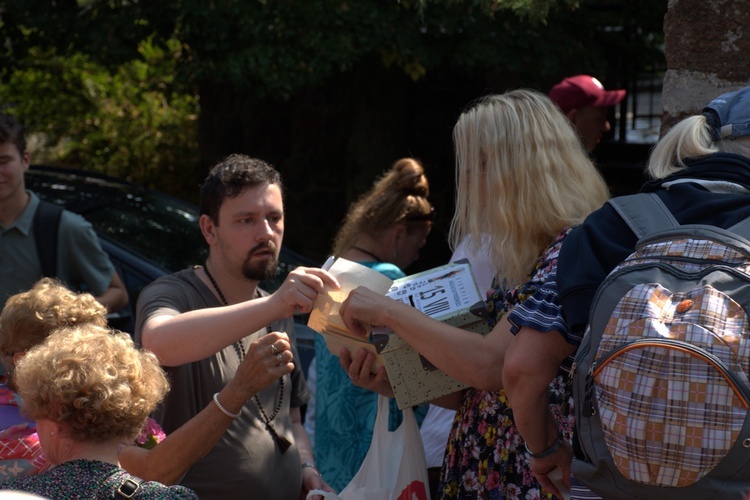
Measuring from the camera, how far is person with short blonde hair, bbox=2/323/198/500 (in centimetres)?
202

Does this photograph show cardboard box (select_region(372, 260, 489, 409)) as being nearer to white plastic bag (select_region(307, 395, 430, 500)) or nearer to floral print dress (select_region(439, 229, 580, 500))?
floral print dress (select_region(439, 229, 580, 500))

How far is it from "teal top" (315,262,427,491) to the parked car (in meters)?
0.69

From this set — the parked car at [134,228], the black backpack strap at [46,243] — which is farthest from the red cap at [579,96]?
the black backpack strap at [46,243]

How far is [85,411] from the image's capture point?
2062mm

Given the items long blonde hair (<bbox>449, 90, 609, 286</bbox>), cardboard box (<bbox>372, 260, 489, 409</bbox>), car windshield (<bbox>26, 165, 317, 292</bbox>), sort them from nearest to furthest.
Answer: long blonde hair (<bbox>449, 90, 609, 286</bbox>)
cardboard box (<bbox>372, 260, 489, 409</bbox>)
car windshield (<bbox>26, 165, 317, 292</bbox>)

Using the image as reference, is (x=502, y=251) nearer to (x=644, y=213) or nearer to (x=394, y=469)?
(x=644, y=213)

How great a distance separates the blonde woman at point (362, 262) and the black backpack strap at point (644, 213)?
1681 millimetres

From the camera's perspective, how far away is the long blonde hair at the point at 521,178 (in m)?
2.51

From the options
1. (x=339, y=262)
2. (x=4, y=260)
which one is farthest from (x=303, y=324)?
(x=339, y=262)

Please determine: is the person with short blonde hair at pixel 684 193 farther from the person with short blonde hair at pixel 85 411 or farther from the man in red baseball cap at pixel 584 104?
the man in red baseball cap at pixel 584 104

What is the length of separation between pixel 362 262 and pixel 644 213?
1898 millimetres

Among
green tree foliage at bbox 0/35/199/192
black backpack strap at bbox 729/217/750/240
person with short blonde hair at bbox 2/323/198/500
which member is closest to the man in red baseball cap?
black backpack strap at bbox 729/217/750/240

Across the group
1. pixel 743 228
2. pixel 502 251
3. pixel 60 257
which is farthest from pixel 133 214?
pixel 743 228

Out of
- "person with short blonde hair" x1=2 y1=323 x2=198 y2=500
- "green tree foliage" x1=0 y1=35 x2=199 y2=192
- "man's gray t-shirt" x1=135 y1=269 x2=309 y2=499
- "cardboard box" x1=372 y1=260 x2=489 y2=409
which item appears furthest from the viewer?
"green tree foliage" x1=0 y1=35 x2=199 y2=192
